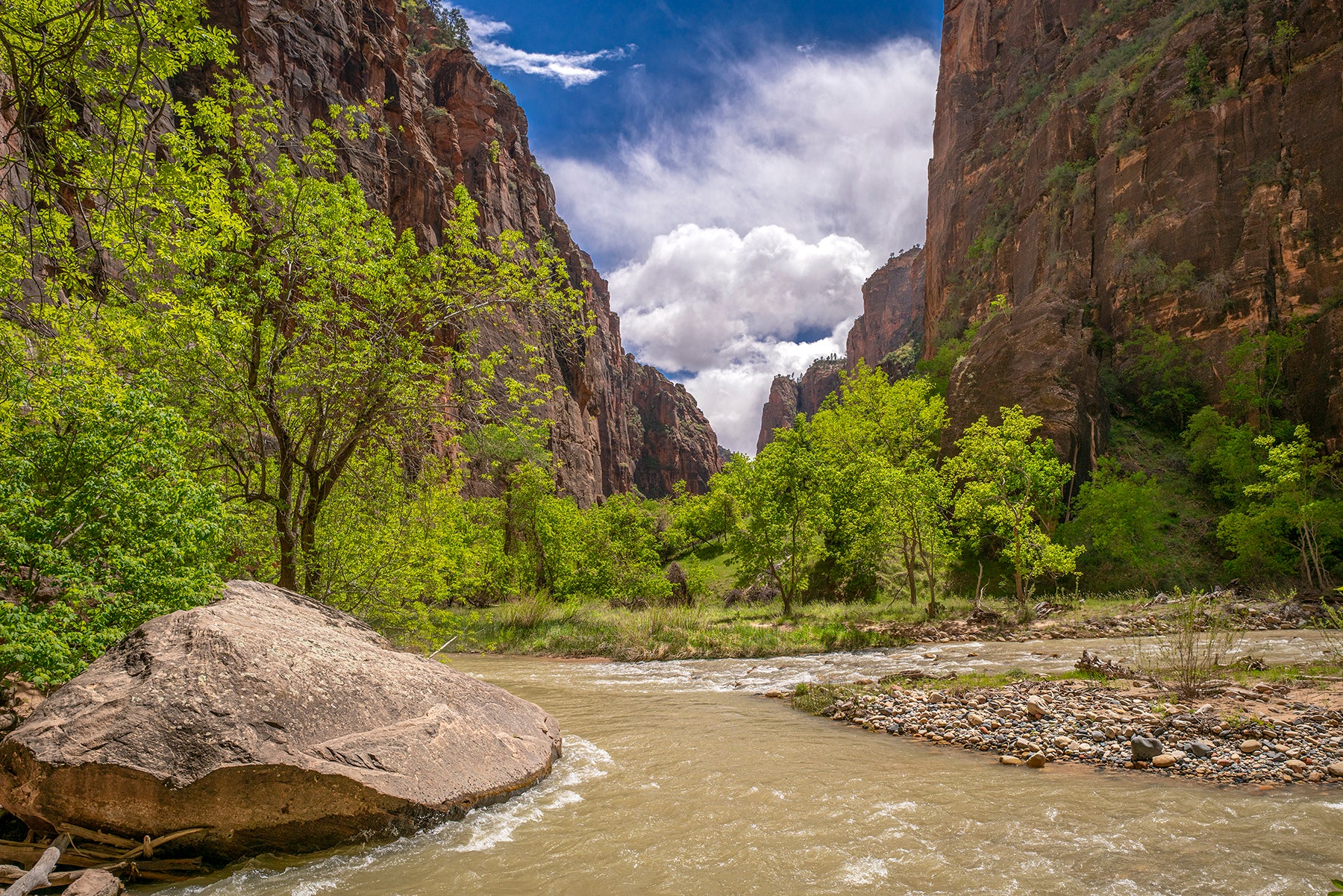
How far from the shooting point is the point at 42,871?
4035 millimetres

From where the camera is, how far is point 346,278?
9086mm

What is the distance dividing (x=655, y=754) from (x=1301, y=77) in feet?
159

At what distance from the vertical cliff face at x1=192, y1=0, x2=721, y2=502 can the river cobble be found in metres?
7.98

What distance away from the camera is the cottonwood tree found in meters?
8.22

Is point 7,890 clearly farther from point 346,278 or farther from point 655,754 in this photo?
point 346,278

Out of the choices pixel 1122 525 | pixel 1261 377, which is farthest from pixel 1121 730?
pixel 1261 377

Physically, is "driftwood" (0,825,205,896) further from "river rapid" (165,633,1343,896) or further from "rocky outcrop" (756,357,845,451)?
"rocky outcrop" (756,357,845,451)

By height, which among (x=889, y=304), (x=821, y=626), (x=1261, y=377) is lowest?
(x=821, y=626)

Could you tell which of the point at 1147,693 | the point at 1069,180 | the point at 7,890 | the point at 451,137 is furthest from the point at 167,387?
the point at 451,137

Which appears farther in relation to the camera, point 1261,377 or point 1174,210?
point 1174,210

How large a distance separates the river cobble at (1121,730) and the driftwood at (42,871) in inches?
352

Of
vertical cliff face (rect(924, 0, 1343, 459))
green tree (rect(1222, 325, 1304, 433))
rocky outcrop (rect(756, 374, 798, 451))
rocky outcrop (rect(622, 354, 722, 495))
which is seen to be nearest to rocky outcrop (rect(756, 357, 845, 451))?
rocky outcrop (rect(756, 374, 798, 451))

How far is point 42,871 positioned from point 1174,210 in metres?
50.7

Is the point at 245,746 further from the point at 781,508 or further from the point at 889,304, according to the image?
the point at 889,304
